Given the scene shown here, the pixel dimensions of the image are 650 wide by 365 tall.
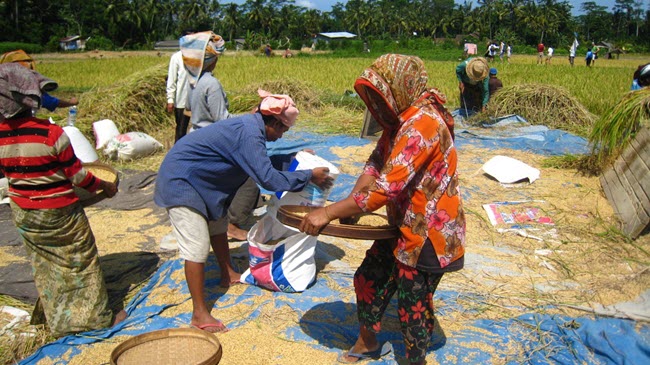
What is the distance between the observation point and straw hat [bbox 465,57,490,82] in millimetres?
8133

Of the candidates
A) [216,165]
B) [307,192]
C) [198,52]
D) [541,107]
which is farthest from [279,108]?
[541,107]

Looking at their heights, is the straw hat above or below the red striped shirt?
above

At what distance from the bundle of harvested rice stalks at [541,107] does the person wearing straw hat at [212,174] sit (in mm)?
6272

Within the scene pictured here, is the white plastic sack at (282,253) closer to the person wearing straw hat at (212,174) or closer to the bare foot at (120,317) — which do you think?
the person wearing straw hat at (212,174)

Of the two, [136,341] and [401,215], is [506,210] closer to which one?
[401,215]

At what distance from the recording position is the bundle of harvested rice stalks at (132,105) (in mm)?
7469

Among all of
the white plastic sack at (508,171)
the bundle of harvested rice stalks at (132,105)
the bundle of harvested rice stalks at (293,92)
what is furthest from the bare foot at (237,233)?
the bundle of harvested rice stalks at (293,92)

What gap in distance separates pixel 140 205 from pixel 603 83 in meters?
10.7

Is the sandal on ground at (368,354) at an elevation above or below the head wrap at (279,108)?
below

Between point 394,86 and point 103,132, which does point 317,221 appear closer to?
point 394,86

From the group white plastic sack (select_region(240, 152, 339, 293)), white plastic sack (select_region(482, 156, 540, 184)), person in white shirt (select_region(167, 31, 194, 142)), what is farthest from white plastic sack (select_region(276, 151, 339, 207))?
white plastic sack (select_region(482, 156, 540, 184))

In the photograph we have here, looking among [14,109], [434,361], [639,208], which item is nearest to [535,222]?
[639,208]

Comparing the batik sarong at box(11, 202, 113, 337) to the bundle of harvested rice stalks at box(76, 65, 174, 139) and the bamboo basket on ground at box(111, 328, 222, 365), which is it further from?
the bundle of harvested rice stalks at box(76, 65, 174, 139)

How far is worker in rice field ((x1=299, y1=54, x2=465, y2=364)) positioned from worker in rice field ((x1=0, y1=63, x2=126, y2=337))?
1.33 metres
